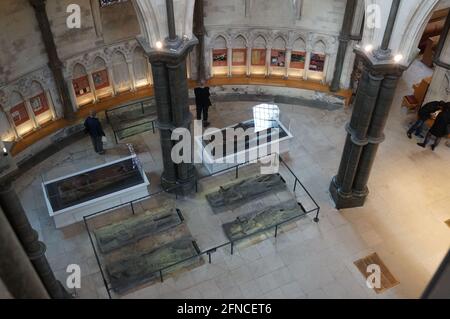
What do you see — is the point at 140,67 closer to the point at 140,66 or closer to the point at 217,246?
the point at 140,66

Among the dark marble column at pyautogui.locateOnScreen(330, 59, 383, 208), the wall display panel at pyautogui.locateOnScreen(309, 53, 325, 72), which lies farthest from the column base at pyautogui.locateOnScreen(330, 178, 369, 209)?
the wall display panel at pyautogui.locateOnScreen(309, 53, 325, 72)

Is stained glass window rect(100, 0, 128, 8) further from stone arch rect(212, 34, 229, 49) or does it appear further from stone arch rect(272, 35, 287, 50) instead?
stone arch rect(272, 35, 287, 50)

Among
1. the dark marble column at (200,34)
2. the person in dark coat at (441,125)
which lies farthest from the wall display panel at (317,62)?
the person in dark coat at (441,125)

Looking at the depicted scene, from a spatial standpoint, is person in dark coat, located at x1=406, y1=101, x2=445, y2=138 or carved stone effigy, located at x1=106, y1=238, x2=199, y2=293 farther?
person in dark coat, located at x1=406, y1=101, x2=445, y2=138

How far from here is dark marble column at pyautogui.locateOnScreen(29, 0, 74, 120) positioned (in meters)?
13.0

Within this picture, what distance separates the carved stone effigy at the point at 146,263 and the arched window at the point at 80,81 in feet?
20.5

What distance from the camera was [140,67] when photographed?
53.2ft

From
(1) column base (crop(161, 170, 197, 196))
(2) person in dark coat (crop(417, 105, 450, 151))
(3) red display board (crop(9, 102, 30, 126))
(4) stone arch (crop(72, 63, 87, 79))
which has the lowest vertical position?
(1) column base (crop(161, 170, 197, 196))

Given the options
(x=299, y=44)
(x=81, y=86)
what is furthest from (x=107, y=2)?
(x=299, y=44)

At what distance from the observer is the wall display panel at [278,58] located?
16734mm

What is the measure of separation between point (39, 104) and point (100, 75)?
218 cm

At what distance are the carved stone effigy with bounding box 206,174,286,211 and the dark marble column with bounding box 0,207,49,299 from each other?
23.5 ft

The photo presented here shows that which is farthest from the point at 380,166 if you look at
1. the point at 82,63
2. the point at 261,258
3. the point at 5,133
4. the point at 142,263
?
the point at 5,133

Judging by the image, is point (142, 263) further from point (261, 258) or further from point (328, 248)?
point (328, 248)
